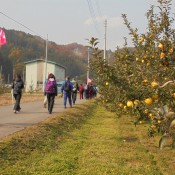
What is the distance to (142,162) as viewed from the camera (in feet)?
→ 25.1

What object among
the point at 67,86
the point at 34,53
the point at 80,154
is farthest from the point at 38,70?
the point at 80,154

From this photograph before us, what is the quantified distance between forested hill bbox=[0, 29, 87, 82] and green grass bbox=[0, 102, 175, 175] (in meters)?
101

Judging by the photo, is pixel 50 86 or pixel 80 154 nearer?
pixel 80 154

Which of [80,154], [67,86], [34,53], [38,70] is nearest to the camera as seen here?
[80,154]

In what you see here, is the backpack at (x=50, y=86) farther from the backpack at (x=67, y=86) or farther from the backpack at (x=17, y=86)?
the backpack at (x=67, y=86)

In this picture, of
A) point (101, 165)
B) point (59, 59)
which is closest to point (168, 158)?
point (101, 165)

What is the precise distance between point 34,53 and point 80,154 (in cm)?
12172

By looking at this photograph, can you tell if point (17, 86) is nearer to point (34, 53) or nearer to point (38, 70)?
point (38, 70)

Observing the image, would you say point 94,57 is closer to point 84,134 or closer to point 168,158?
point 168,158

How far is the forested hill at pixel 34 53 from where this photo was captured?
382 ft

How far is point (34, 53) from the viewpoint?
12812 cm

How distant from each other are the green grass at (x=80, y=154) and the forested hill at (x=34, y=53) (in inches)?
3973

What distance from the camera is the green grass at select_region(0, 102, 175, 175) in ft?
21.9

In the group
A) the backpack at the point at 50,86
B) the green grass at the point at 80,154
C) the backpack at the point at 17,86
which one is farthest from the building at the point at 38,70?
the green grass at the point at 80,154
